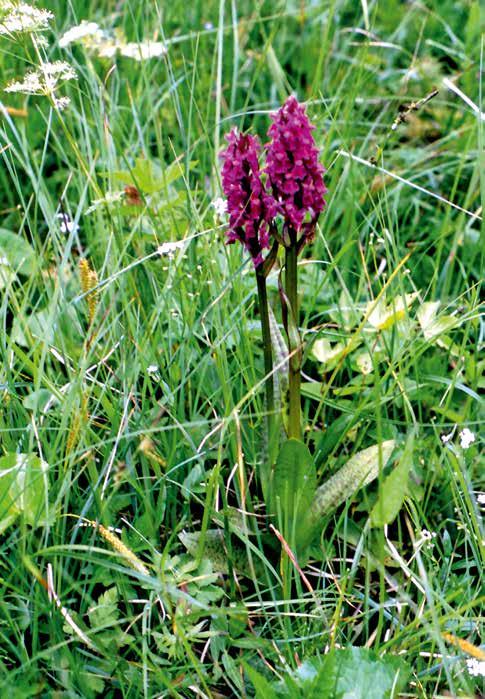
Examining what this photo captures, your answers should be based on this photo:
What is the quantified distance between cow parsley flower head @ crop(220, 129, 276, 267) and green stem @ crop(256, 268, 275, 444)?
0.10 m

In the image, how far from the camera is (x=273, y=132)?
4.60 feet

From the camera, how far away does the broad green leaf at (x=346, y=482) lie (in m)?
1.60

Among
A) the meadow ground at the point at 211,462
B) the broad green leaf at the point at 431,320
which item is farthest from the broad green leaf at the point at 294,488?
the broad green leaf at the point at 431,320

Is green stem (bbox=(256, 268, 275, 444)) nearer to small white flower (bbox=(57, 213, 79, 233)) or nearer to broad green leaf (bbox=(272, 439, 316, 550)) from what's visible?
broad green leaf (bbox=(272, 439, 316, 550))

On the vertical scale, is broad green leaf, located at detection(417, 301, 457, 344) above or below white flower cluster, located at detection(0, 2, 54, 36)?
below

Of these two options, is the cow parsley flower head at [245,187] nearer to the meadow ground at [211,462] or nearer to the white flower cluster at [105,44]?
the meadow ground at [211,462]

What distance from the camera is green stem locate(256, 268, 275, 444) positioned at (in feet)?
5.01

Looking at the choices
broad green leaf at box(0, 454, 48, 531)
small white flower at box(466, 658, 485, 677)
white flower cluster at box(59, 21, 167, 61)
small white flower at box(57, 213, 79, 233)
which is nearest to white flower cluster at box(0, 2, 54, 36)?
white flower cluster at box(59, 21, 167, 61)

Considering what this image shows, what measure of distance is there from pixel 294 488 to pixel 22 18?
1.15 m

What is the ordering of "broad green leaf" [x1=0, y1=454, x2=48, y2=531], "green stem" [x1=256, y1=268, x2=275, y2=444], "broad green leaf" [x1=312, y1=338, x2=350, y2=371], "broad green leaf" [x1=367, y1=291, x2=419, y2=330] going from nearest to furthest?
"broad green leaf" [x1=0, y1=454, x2=48, y2=531]
"green stem" [x1=256, y1=268, x2=275, y2=444]
"broad green leaf" [x1=367, y1=291, x2=419, y2=330]
"broad green leaf" [x1=312, y1=338, x2=350, y2=371]

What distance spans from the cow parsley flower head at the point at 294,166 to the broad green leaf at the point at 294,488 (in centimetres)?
41

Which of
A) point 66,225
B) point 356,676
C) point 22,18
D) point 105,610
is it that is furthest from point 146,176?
point 356,676

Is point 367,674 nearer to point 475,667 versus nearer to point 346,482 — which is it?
point 475,667

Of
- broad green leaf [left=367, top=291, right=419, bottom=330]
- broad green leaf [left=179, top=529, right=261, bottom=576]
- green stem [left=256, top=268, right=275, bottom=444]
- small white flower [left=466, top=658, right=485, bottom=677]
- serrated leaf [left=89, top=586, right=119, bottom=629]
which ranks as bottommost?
small white flower [left=466, top=658, right=485, bottom=677]
